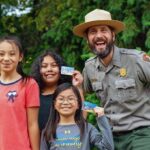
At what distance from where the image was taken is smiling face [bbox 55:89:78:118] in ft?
13.8

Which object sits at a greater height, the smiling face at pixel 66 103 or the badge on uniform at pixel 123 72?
the badge on uniform at pixel 123 72

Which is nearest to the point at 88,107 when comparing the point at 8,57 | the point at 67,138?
the point at 67,138

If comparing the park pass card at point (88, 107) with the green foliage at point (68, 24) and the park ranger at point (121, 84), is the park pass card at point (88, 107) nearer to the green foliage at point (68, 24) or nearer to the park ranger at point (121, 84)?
the park ranger at point (121, 84)

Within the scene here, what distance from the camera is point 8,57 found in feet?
13.5

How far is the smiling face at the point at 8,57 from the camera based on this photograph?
410 centimetres

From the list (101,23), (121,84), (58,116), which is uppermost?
(101,23)

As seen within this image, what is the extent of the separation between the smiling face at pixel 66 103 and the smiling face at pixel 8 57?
1.53 feet

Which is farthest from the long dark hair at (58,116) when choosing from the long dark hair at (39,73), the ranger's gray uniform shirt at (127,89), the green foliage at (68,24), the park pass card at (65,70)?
the green foliage at (68,24)

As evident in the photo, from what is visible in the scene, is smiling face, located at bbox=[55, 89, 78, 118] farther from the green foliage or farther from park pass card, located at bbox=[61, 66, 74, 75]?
the green foliage

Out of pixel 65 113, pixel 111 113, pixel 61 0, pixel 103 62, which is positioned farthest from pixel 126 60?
pixel 61 0

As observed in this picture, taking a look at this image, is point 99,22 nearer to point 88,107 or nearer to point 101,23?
point 101,23

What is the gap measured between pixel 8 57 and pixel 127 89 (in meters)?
1.12

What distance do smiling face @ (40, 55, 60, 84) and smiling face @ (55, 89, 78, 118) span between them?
0.31 metres

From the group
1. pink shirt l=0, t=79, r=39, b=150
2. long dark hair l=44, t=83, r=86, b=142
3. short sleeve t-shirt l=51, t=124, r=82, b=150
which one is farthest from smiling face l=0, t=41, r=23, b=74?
short sleeve t-shirt l=51, t=124, r=82, b=150
